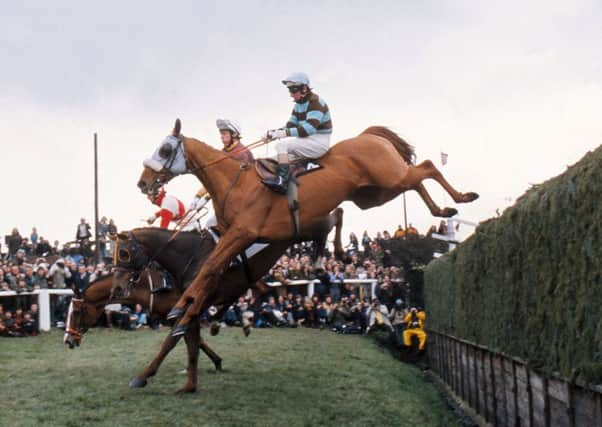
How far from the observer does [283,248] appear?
8.77m

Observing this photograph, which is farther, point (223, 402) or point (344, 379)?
point (344, 379)

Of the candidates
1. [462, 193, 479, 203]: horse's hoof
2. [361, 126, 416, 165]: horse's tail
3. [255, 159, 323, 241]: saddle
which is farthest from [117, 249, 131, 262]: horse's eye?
[462, 193, 479, 203]: horse's hoof

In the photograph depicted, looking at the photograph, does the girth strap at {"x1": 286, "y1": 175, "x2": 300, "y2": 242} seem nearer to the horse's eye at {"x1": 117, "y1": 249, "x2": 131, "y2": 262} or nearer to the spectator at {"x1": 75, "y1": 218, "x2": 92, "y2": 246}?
the horse's eye at {"x1": 117, "y1": 249, "x2": 131, "y2": 262}

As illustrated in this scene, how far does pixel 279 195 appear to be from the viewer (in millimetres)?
7758

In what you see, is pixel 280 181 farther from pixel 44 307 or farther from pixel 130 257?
pixel 44 307

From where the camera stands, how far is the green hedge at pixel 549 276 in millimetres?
5730

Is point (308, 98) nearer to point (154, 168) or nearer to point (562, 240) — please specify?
point (154, 168)

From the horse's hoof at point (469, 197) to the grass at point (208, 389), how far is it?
2.75 metres

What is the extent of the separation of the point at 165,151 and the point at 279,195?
1.41 metres

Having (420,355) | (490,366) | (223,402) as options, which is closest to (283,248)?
(223,402)

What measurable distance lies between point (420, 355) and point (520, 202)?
15.6 metres

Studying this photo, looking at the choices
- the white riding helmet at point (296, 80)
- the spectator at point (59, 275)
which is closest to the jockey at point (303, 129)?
the white riding helmet at point (296, 80)

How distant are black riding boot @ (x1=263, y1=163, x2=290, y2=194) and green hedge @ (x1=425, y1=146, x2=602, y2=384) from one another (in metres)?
2.45

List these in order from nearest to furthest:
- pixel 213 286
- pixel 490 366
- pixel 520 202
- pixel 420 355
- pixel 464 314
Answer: pixel 213 286
pixel 520 202
pixel 490 366
pixel 464 314
pixel 420 355
